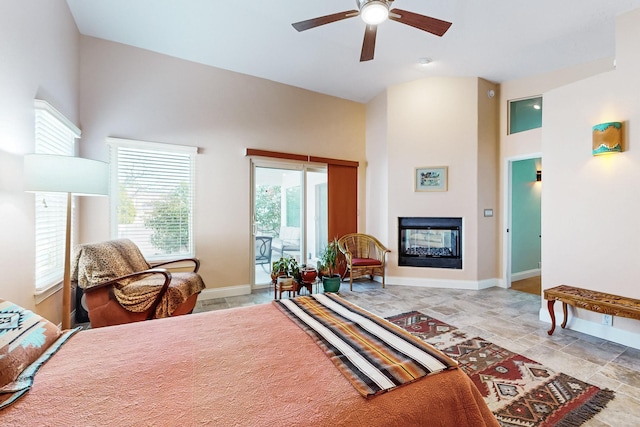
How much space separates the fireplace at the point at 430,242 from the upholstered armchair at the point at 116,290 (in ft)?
11.7

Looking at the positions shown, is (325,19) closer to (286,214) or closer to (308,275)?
(308,275)

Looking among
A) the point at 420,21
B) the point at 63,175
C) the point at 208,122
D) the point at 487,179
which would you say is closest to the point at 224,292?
the point at 208,122

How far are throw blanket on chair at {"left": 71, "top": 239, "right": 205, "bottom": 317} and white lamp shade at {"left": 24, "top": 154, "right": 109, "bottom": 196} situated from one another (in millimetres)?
777

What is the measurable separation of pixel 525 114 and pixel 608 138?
2.17 meters

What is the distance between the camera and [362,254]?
5379 mm

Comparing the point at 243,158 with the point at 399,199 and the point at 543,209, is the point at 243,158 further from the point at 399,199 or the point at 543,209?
the point at 543,209

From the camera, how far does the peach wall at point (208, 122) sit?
3.47m

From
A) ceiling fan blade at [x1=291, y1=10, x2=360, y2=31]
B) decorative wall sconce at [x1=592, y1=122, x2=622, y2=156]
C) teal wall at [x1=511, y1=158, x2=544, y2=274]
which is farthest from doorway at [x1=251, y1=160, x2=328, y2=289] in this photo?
decorative wall sconce at [x1=592, y1=122, x2=622, y2=156]

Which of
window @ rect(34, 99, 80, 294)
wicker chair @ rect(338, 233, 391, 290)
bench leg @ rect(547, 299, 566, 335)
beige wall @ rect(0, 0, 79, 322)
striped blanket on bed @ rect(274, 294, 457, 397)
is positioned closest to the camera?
striped blanket on bed @ rect(274, 294, 457, 397)

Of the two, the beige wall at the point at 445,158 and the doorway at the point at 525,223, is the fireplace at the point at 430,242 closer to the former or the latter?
the beige wall at the point at 445,158

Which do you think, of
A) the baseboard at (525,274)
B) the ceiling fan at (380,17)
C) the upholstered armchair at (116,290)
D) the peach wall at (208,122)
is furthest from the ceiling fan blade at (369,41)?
the baseboard at (525,274)

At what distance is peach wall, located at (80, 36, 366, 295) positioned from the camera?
347 cm

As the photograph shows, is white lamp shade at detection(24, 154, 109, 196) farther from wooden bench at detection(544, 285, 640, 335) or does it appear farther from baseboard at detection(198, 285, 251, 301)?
wooden bench at detection(544, 285, 640, 335)

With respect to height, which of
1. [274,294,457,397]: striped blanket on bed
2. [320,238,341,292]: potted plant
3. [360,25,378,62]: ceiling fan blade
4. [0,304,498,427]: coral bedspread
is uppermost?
[360,25,378,62]: ceiling fan blade
